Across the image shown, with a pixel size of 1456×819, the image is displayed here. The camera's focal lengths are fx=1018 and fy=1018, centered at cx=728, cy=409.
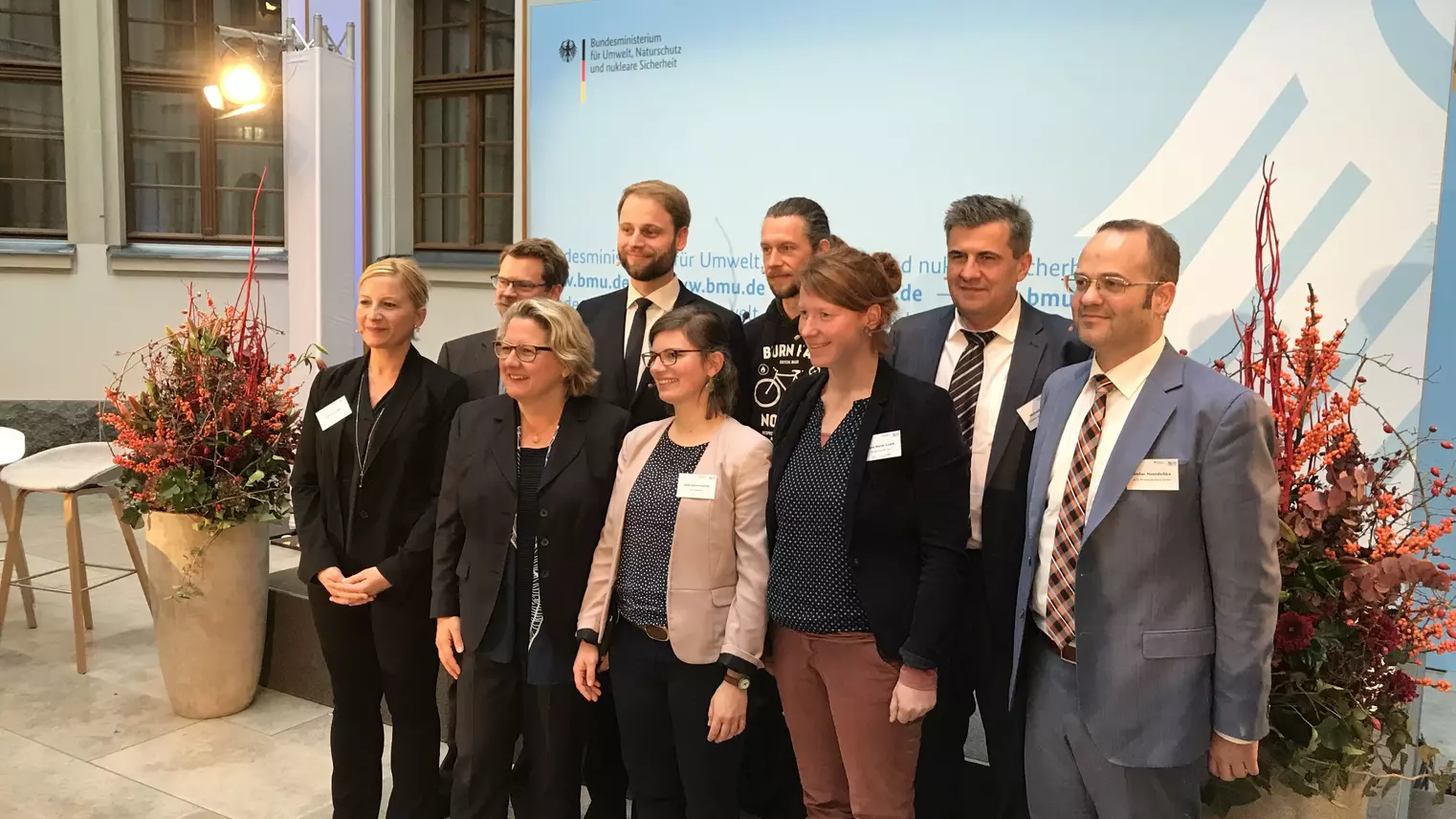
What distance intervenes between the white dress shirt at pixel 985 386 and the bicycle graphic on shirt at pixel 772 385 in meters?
0.38

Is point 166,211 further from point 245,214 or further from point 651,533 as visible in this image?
point 651,533

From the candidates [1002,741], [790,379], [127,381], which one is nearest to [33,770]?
[790,379]

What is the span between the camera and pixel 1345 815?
78.0 inches

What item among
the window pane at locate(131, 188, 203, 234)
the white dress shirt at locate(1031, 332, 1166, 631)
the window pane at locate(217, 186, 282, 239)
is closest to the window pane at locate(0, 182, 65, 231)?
the window pane at locate(131, 188, 203, 234)

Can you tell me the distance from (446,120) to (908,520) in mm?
6650

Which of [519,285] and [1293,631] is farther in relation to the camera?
[519,285]

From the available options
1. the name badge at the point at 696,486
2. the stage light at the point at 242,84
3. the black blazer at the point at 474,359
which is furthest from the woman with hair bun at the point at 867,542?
the stage light at the point at 242,84

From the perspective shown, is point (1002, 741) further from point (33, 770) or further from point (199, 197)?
point (199, 197)

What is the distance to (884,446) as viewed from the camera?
6.23ft

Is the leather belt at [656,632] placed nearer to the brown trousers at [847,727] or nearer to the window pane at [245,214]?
the brown trousers at [847,727]

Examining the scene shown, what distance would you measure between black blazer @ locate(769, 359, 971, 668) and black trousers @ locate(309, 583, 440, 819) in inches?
49.4

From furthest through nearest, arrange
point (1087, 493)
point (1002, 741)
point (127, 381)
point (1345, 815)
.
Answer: point (127, 381) < point (1002, 741) < point (1345, 815) < point (1087, 493)

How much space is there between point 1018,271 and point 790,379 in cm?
60

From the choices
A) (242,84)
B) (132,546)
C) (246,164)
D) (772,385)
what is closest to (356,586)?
(772,385)
